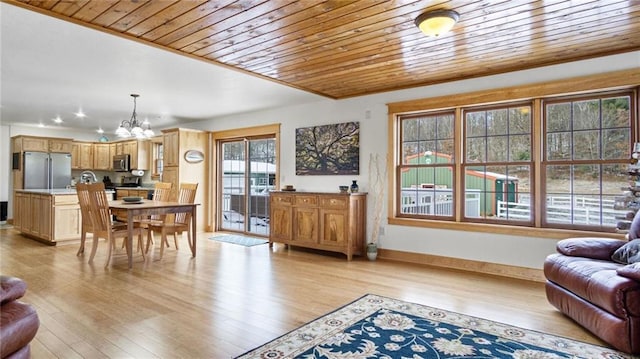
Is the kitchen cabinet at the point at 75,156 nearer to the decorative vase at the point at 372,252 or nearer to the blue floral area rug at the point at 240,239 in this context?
the blue floral area rug at the point at 240,239

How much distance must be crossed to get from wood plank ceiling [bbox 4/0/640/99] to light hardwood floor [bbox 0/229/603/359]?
2.36m

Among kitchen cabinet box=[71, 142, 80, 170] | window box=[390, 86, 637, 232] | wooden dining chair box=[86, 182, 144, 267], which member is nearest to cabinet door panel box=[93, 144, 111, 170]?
kitchen cabinet box=[71, 142, 80, 170]

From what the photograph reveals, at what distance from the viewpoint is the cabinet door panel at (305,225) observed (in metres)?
5.46

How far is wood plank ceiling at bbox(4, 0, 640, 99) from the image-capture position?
2.71 metres

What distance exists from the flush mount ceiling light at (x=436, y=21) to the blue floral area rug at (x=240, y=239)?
178 inches

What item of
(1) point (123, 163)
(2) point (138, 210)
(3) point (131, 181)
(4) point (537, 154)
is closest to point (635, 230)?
(4) point (537, 154)

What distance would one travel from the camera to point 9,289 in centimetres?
183

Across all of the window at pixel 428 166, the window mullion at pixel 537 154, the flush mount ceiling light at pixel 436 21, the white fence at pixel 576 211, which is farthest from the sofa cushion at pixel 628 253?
the flush mount ceiling light at pixel 436 21

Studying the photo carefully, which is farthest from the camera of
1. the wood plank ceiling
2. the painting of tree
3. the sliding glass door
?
the sliding glass door

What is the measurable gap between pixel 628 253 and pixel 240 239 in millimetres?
5539

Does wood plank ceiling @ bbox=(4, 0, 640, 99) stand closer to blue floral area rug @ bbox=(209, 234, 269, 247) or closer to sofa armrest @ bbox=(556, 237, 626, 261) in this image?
sofa armrest @ bbox=(556, 237, 626, 261)

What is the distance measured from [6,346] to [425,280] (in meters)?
3.55

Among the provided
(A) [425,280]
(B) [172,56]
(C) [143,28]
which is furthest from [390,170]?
(C) [143,28]

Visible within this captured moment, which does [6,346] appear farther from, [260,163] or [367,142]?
[260,163]
